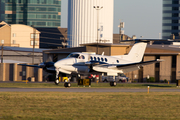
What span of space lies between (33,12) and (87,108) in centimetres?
17334

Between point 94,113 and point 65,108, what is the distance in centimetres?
238

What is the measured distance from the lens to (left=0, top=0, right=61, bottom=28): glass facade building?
184625 mm

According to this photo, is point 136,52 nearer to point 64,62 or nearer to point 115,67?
point 115,67

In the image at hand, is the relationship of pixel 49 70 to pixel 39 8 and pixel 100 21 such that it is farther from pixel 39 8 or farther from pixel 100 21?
pixel 39 8

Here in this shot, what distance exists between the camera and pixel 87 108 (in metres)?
19.9

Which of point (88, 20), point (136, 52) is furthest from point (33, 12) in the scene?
point (136, 52)

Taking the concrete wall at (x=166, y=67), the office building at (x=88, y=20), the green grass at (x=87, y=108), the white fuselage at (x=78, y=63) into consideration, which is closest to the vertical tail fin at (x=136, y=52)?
the white fuselage at (x=78, y=63)

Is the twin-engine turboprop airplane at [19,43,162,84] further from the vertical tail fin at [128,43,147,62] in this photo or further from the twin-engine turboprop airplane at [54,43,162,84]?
the vertical tail fin at [128,43,147,62]

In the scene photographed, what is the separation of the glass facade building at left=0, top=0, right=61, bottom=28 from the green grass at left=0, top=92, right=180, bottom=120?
6582 inches

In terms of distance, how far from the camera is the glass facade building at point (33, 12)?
606ft

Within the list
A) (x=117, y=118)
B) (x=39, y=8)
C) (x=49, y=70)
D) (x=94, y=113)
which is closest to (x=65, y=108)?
(x=94, y=113)

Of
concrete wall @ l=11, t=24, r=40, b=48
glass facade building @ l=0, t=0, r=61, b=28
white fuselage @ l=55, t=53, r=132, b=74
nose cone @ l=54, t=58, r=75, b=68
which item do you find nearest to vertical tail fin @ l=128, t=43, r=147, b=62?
white fuselage @ l=55, t=53, r=132, b=74

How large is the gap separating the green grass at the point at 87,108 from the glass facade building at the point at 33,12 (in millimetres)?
167189

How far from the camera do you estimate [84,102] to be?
22516 mm
